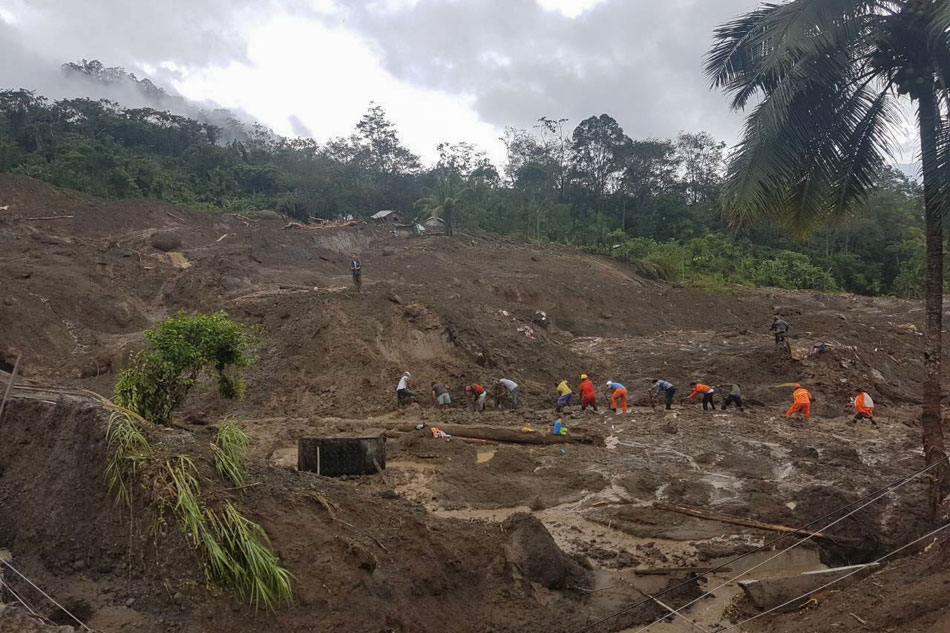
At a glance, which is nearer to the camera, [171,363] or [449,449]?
[171,363]

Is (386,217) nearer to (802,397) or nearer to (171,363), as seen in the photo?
(802,397)

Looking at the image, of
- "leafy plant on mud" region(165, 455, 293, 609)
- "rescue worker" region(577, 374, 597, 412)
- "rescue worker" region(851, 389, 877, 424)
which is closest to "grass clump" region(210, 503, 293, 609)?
"leafy plant on mud" region(165, 455, 293, 609)

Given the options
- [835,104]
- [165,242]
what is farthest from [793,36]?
[165,242]

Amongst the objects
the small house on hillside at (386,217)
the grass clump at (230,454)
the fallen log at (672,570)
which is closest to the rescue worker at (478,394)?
the fallen log at (672,570)

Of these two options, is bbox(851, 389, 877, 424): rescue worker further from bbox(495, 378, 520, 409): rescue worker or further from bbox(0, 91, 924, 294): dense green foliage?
bbox(0, 91, 924, 294): dense green foliage

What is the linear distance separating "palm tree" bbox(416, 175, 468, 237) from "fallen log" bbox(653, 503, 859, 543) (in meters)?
32.9

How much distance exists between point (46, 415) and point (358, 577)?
3502 millimetres

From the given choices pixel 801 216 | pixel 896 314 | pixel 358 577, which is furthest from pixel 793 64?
pixel 896 314

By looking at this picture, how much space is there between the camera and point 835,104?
8.83 metres

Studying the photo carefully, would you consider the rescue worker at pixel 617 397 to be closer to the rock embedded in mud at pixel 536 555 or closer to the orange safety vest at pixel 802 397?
the orange safety vest at pixel 802 397

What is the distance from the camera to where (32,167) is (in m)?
37.8

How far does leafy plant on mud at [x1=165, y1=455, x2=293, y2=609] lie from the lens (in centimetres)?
529

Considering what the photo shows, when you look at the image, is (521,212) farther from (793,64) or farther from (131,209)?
(793,64)

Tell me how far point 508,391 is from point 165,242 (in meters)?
20.5
